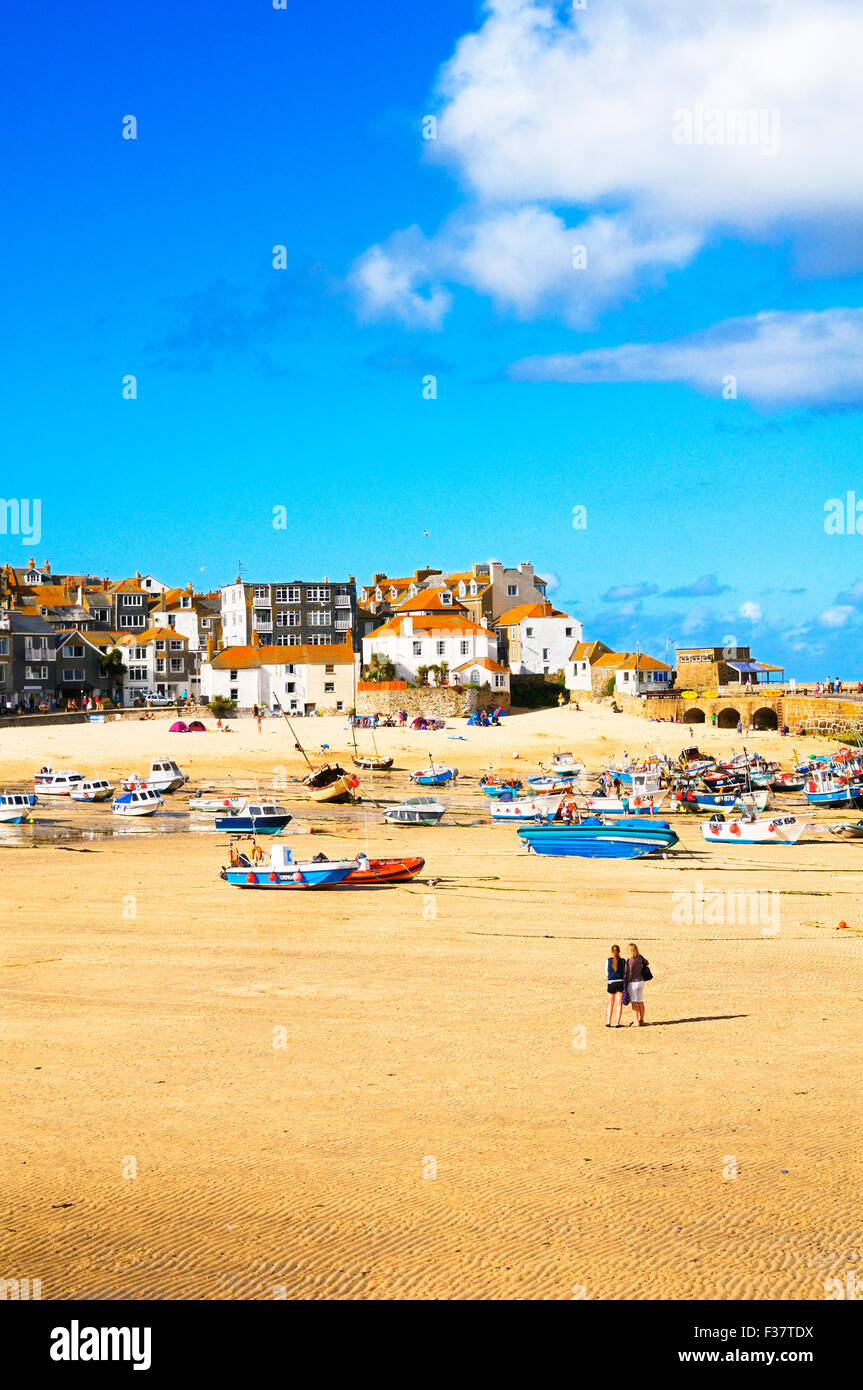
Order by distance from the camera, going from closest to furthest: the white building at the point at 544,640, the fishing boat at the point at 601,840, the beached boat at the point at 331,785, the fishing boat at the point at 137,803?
the fishing boat at the point at 601,840 < the fishing boat at the point at 137,803 < the beached boat at the point at 331,785 < the white building at the point at 544,640

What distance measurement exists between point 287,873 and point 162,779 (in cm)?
2691

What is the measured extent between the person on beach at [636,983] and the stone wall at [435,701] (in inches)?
2556

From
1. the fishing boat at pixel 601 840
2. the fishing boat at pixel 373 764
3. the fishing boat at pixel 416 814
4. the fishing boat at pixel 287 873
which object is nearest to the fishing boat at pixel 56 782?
the fishing boat at pixel 373 764

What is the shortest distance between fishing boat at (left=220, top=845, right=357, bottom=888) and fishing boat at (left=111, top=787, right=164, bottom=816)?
18505 mm

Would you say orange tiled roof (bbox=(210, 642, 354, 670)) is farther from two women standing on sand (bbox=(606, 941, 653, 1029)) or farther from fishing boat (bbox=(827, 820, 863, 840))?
two women standing on sand (bbox=(606, 941, 653, 1029))

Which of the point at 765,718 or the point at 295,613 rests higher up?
the point at 295,613

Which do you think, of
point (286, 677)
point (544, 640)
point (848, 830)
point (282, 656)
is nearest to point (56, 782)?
point (848, 830)

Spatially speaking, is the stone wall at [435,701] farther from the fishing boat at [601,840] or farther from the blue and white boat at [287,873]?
the blue and white boat at [287,873]

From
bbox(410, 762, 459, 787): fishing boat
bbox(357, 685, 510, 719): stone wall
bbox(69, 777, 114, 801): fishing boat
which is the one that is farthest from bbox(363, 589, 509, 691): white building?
bbox(69, 777, 114, 801): fishing boat

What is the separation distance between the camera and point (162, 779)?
184 ft

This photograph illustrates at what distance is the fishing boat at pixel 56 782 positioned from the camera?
54.0 metres

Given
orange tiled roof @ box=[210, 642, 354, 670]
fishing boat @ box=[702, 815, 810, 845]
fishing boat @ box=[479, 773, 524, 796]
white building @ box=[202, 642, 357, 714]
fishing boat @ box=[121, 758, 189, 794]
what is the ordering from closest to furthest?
fishing boat @ box=[702, 815, 810, 845], fishing boat @ box=[479, 773, 524, 796], fishing boat @ box=[121, 758, 189, 794], white building @ box=[202, 642, 357, 714], orange tiled roof @ box=[210, 642, 354, 670]

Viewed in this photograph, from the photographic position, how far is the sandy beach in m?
10.2

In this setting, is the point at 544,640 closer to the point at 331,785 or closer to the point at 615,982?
the point at 331,785
